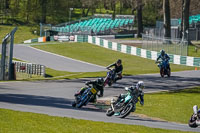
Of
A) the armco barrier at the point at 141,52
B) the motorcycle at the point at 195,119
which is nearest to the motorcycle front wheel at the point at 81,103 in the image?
the motorcycle at the point at 195,119

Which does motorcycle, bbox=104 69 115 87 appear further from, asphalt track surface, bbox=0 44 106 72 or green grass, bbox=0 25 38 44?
green grass, bbox=0 25 38 44

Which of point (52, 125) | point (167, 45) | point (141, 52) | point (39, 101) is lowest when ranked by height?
point (39, 101)

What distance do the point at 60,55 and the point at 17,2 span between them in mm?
36218

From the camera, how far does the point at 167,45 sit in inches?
1741

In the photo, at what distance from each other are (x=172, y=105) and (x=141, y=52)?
26.5 meters

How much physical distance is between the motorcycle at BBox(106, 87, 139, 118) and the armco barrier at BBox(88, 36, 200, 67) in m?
24.4

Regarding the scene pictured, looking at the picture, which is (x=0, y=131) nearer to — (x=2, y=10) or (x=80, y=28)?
(x=80, y=28)

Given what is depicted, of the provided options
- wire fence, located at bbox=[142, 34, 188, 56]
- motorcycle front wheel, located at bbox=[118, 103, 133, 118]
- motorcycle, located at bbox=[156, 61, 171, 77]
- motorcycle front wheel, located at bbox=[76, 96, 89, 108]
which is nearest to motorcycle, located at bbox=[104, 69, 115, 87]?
motorcycle, located at bbox=[156, 61, 171, 77]

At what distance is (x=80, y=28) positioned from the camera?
6519cm

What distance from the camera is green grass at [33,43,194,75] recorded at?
42.0m

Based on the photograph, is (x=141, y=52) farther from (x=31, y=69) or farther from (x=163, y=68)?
(x=163, y=68)

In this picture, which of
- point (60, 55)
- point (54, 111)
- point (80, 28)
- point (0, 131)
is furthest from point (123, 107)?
point (80, 28)

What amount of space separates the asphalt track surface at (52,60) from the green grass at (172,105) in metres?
15.3

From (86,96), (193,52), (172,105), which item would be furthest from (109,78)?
(193,52)
